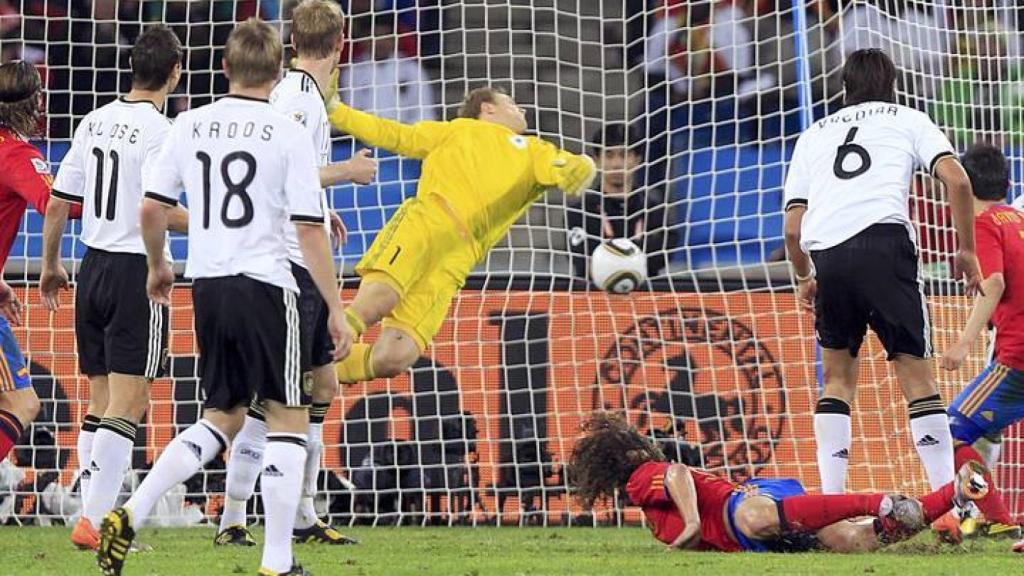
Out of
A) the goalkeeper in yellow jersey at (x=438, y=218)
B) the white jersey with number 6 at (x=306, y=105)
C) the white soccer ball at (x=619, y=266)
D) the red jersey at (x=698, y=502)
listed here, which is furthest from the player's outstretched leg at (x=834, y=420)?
the white jersey with number 6 at (x=306, y=105)

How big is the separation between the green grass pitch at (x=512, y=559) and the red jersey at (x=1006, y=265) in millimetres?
869

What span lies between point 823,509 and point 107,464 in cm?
265

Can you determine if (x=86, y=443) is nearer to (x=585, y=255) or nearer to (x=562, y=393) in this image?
(x=562, y=393)

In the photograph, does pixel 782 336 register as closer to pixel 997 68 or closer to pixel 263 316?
pixel 997 68

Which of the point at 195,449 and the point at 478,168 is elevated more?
the point at 478,168

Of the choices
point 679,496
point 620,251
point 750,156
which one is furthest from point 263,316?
point 750,156

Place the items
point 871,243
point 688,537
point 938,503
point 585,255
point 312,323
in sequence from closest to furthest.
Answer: point 312,323
point 938,503
point 688,537
point 871,243
point 585,255

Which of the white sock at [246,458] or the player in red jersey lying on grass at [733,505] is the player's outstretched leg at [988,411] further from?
the white sock at [246,458]

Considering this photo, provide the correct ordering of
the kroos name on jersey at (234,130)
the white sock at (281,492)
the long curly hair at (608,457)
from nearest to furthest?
the white sock at (281,492)
the kroos name on jersey at (234,130)
the long curly hair at (608,457)

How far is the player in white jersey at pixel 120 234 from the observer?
6391 mm

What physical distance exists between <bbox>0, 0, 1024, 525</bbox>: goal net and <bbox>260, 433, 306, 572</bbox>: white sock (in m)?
3.85

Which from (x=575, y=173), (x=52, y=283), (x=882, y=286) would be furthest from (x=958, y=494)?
(x=52, y=283)

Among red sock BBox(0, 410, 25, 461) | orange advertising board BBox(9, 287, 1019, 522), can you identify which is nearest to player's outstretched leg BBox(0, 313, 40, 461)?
red sock BBox(0, 410, 25, 461)

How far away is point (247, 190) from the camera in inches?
189
